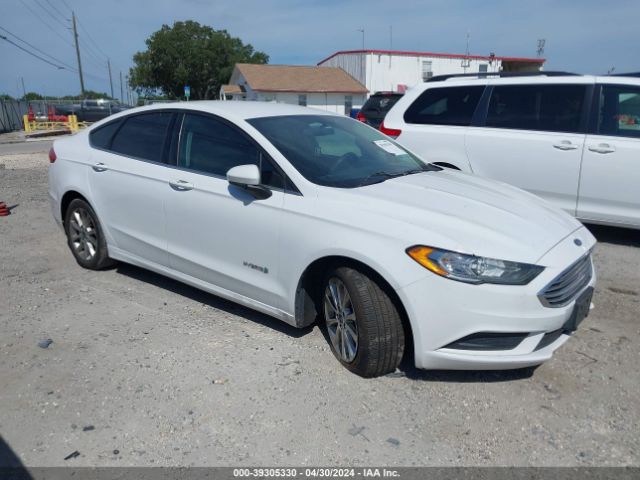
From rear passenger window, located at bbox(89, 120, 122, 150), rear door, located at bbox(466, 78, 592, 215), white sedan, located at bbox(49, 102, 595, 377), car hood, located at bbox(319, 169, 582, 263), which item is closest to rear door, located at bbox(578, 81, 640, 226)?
rear door, located at bbox(466, 78, 592, 215)

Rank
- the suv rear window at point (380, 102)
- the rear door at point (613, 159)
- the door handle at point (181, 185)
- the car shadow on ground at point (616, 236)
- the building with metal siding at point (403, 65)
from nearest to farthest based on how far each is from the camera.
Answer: the door handle at point (181, 185), the rear door at point (613, 159), the car shadow on ground at point (616, 236), the suv rear window at point (380, 102), the building with metal siding at point (403, 65)

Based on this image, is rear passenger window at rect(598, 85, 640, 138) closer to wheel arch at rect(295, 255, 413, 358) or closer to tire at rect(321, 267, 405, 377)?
wheel arch at rect(295, 255, 413, 358)

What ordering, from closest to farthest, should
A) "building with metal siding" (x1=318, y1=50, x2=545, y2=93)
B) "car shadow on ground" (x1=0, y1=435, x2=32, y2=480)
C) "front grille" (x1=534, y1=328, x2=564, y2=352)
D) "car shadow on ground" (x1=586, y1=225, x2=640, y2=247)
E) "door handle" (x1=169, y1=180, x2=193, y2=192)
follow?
"car shadow on ground" (x1=0, y1=435, x2=32, y2=480)
"front grille" (x1=534, y1=328, x2=564, y2=352)
"door handle" (x1=169, y1=180, x2=193, y2=192)
"car shadow on ground" (x1=586, y1=225, x2=640, y2=247)
"building with metal siding" (x1=318, y1=50, x2=545, y2=93)

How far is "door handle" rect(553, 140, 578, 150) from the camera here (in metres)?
5.87

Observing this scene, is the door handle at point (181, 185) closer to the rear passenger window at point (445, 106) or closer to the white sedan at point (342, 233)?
the white sedan at point (342, 233)

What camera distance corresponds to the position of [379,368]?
3.23m

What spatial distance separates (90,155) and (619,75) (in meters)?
5.60

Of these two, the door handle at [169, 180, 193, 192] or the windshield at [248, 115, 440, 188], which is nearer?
the windshield at [248, 115, 440, 188]

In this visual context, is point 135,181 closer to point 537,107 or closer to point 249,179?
point 249,179

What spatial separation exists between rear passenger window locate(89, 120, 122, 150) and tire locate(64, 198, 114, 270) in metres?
0.55

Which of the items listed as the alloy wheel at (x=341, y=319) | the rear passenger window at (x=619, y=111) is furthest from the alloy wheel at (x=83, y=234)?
the rear passenger window at (x=619, y=111)

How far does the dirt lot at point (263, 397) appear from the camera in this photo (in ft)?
8.98

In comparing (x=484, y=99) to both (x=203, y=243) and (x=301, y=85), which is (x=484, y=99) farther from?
(x=301, y=85)

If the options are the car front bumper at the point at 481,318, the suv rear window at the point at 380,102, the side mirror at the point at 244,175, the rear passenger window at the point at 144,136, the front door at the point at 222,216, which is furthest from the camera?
the suv rear window at the point at 380,102
